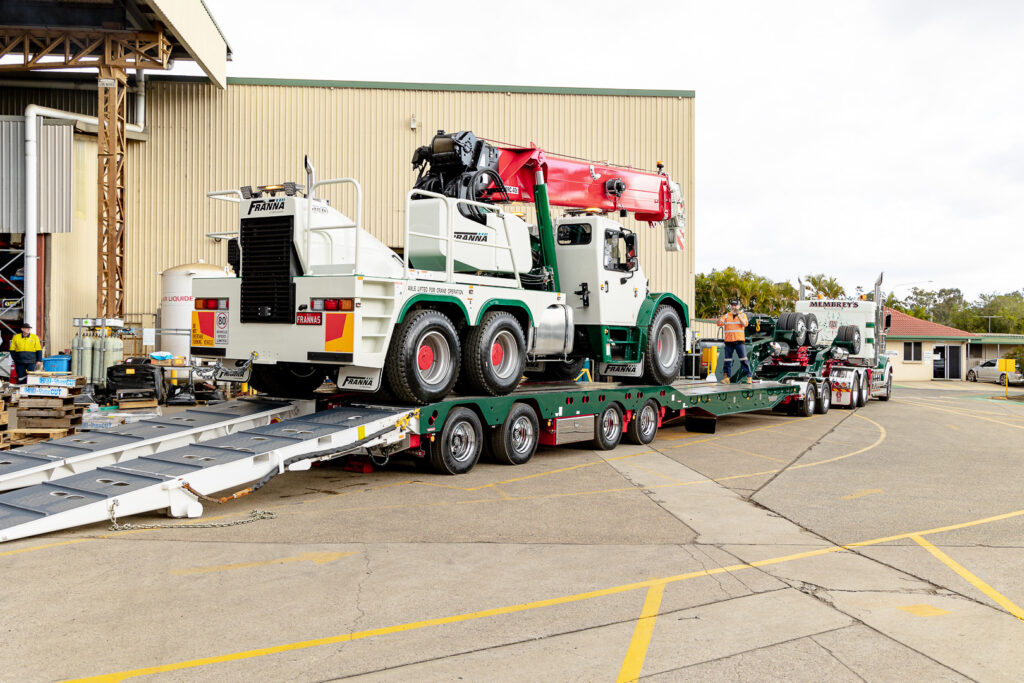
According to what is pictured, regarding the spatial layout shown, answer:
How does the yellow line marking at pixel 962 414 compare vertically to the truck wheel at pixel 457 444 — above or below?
below

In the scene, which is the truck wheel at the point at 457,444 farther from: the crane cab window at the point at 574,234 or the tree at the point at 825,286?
the tree at the point at 825,286

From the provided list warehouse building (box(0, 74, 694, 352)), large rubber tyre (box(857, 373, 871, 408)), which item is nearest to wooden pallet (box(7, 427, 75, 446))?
warehouse building (box(0, 74, 694, 352))

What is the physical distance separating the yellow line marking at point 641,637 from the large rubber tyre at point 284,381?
243 inches

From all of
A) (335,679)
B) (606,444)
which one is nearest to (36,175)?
(606,444)

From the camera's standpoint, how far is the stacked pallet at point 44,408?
11.9 m

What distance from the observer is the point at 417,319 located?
988 cm

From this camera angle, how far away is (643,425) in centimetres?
1415

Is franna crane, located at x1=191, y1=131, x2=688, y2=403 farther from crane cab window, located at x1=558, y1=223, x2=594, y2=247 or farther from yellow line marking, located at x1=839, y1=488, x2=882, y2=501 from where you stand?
yellow line marking, located at x1=839, y1=488, x2=882, y2=501

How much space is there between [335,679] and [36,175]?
22234 mm

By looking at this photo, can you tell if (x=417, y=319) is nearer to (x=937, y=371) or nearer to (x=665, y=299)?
(x=665, y=299)

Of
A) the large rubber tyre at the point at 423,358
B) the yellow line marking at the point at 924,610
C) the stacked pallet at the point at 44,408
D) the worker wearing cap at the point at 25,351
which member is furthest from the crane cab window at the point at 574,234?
the worker wearing cap at the point at 25,351

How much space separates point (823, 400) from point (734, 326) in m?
3.92

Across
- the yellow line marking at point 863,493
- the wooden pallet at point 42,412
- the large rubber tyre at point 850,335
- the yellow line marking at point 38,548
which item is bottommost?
the yellow line marking at point 863,493

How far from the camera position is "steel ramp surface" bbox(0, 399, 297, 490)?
822 cm
